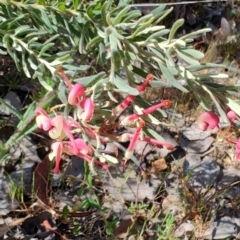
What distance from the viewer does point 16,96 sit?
1783 millimetres

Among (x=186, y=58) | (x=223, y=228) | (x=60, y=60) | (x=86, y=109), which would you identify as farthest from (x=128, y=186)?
(x=86, y=109)

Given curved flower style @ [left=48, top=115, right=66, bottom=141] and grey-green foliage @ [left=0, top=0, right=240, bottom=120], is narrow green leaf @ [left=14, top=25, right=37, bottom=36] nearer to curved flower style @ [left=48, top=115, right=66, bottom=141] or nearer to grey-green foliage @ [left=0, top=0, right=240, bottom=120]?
grey-green foliage @ [left=0, top=0, right=240, bottom=120]

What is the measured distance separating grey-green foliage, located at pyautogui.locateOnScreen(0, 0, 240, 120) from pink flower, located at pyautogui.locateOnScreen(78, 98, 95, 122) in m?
0.08

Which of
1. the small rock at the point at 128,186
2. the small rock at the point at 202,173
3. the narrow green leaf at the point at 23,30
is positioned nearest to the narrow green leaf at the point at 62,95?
the narrow green leaf at the point at 23,30

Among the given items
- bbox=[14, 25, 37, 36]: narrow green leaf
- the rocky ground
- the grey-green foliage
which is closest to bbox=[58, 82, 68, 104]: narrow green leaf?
the grey-green foliage

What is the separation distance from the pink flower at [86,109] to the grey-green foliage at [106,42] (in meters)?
0.08

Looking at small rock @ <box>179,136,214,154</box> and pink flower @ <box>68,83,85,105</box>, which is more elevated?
Result: pink flower @ <box>68,83,85,105</box>

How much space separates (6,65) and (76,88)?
3.01ft

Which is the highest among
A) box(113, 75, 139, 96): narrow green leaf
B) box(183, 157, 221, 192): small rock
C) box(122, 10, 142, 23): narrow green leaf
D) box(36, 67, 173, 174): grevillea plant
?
box(122, 10, 142, 23): narrow green leaf

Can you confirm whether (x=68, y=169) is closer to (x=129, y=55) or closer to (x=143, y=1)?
(x=129, y=55)

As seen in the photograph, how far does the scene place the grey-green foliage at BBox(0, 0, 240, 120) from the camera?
110 centimetres

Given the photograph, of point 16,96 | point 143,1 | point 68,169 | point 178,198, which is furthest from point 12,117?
point 143,1

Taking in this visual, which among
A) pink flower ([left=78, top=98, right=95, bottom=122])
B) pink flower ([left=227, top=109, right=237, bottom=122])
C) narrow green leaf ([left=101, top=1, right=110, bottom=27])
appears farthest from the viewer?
narrow green leaf ([left=101, top=1, right=110, bottom=27])

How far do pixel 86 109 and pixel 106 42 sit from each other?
0.28 meters
